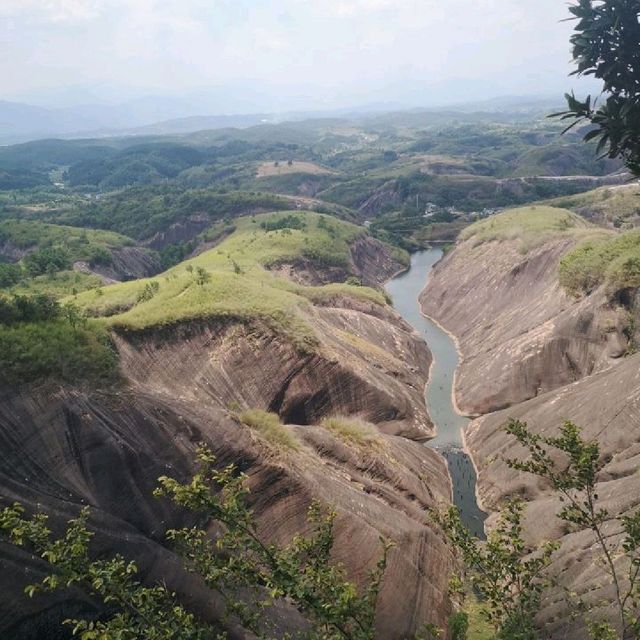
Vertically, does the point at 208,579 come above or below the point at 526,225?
above

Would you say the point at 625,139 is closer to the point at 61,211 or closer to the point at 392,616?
the point at 392,616

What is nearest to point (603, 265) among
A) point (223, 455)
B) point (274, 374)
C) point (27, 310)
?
point (274, 374)

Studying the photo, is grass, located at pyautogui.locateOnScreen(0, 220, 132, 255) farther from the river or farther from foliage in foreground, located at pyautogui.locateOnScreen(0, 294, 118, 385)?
foliage in foreground, located at pyautogui.locateOnScreen(0, 294, 118, 385)

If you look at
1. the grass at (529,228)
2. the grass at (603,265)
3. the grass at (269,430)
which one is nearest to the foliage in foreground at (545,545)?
the grass at (269,430)

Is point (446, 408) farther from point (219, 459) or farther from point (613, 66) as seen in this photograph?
point (613, 66)

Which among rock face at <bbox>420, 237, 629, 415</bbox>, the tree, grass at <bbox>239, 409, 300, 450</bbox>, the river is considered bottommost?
the river

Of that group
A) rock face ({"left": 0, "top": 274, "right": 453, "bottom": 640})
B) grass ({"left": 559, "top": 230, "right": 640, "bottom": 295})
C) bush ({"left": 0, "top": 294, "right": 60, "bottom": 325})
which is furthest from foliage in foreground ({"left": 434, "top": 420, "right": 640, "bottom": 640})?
grass ({"left": 559, "top": 230, "right": 640, "bottom": 295})

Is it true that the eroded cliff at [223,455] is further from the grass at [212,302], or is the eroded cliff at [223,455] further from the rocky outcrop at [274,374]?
the grass at [212,302]
